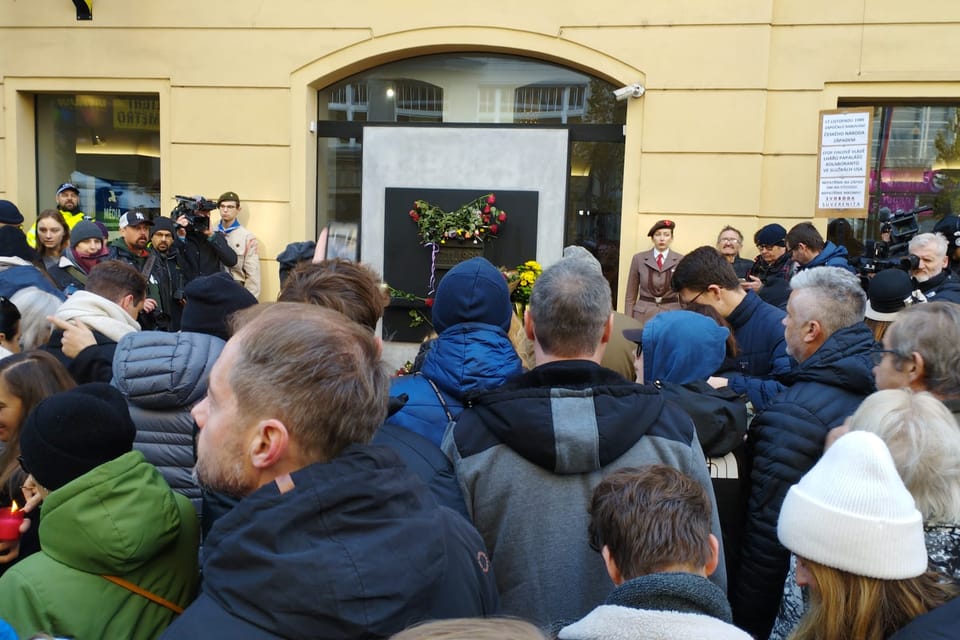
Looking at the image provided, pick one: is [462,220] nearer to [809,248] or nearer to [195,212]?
[195,212]

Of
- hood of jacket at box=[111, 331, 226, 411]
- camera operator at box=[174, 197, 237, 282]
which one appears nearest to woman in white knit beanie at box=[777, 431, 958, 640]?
hood of jacket at box=[111, 331, 226, 411]

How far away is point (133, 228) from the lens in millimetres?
6977

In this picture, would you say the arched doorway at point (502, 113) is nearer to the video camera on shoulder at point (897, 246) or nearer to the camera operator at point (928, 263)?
the video camera on shoulder at point (897, 246)

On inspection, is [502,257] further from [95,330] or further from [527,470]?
[527,470]

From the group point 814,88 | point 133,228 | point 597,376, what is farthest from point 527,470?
point 814,88

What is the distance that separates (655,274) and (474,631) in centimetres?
713

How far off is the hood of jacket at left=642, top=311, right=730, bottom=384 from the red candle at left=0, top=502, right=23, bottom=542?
2.22 m

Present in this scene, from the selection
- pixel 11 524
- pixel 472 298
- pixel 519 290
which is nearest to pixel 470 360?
pixel 472 298

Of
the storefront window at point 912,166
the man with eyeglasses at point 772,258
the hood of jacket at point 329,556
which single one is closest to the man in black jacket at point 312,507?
the hood of jacket at point 329,556

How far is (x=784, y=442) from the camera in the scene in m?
2.54

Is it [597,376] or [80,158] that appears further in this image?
[80,158]

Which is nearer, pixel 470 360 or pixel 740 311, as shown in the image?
pixel 470 360

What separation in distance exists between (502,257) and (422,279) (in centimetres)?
98

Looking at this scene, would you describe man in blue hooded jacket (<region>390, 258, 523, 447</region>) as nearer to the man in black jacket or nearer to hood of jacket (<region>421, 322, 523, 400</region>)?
hood of jacket (<region>421, 322, 523, 400</region>)
